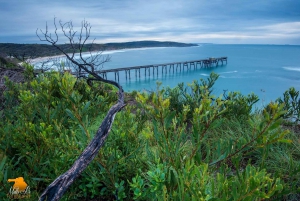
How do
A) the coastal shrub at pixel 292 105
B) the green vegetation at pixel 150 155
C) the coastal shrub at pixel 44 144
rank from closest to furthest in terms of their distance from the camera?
1. the green vegetation at pixel 150 155
2. the coastal shrub at pixel 44 144
3. the coastal shrub at pixel 292 105

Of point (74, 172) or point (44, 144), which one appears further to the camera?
point (44, 144)

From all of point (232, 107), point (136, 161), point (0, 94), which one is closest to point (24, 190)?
point (136, 161)

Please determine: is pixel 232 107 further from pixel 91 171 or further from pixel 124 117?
pixel 91 171

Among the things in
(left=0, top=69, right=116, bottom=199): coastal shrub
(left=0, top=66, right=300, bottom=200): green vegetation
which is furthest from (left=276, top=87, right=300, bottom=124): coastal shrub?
(left=0, top=69, right=116, bottom=199): coastal shrub

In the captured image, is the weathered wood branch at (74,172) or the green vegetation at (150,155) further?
the green vegetation at (150,155)

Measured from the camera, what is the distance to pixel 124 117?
232cm

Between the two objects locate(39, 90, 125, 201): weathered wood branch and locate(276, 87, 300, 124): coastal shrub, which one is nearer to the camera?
locate(39, 90, 125, 201): weathered wood branch

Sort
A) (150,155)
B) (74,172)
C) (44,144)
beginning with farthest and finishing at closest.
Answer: (44,144) → (150,155) → (74,172)

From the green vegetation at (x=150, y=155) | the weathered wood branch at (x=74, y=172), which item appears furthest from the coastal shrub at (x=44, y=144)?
the weathered wood branch at (x=74, y=172)

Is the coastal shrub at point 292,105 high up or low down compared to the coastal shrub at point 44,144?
down

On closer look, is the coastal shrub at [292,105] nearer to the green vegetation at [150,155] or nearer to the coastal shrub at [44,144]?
the green vegetation at [150,155]

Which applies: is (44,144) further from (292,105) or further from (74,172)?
(292,105)

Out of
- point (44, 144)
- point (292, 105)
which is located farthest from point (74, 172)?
point (292, 105)

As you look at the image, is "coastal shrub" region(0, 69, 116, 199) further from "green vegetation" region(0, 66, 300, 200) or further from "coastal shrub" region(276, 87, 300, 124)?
"coastal shrub" region(276, 87, 300, 124)
